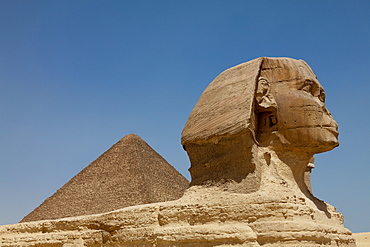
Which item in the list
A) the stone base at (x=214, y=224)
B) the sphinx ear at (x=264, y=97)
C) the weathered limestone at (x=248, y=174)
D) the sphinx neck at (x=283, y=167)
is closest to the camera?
the stone base at (x=214, y=224)

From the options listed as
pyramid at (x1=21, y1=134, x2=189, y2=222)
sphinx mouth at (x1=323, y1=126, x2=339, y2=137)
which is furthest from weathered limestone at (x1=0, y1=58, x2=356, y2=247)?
pyramid at (x1=21, y1=134, x2=189, y2=222)

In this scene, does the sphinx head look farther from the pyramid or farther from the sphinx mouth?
the pyramid

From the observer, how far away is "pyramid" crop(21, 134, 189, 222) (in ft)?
131

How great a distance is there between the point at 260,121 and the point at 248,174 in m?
0.97

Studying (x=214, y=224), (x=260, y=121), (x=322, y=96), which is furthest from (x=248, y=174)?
(x=322, y=96)

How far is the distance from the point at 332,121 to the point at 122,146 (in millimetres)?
40389

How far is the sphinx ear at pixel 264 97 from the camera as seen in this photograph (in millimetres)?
7215

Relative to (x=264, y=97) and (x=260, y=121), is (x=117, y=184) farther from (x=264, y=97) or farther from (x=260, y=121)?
(x=264, y=97)

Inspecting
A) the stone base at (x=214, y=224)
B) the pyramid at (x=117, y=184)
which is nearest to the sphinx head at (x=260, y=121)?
the stone base at (x=214, y=224)

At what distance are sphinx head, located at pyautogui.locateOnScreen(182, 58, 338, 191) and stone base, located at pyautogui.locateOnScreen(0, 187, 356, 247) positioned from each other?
0.43 meters

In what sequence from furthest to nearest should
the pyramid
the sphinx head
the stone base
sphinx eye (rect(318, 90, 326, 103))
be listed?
1. the pyramid
2. sphinx eye (rect(318, 90, 326, 103))
3. the sphinx head
4. the stone base

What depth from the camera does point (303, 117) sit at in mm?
7078

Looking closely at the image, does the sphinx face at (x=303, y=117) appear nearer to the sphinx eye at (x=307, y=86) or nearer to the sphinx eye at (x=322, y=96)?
the sphinx eye at (x=307, y=86)

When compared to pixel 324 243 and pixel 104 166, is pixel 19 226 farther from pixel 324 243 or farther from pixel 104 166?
pixel 104 166
